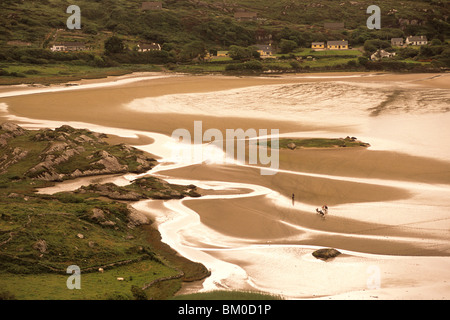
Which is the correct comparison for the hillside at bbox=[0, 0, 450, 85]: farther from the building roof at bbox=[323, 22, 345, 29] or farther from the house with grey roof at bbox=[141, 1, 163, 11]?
the house with grey roof at bbox=[141, 1, 163, 11]

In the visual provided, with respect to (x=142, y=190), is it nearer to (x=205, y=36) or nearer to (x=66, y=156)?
(x=66, y=156)

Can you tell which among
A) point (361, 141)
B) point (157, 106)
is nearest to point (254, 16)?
point (157, 106)

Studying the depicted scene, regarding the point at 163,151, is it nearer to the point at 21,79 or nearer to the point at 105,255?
the point at 105,255

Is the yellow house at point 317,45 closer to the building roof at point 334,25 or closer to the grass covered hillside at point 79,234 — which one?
the building roof at point 334,25

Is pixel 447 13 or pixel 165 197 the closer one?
pixel 165 197

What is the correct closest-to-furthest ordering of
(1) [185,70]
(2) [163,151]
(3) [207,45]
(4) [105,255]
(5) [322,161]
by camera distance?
(4) [105,255] < (5) [322,161] < (2) [163,151] < (1) [185,70] < (3) [207,45]

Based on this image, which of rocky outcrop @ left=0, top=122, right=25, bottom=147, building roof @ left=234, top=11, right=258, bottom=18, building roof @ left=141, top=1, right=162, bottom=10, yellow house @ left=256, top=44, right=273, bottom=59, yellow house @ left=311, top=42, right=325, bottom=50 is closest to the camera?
rocky outcrop @ left=0, top=122, right=25, bottom=147

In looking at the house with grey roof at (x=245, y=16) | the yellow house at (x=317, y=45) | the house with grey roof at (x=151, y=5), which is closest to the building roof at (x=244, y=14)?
the house with grey roof at (x=245, y=16)

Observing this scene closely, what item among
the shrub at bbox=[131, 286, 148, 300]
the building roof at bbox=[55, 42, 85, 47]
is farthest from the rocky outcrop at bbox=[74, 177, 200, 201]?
the building roof at bbox=[55, 42, 85, 47]
